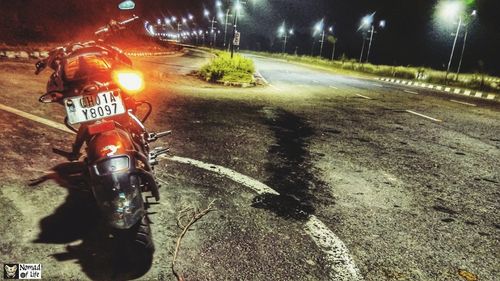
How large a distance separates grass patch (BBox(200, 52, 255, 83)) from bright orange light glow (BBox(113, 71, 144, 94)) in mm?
12770

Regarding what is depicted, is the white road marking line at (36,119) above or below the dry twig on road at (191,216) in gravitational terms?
above

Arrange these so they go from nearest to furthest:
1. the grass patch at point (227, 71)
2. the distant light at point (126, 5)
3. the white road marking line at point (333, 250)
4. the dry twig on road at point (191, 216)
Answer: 1. the white road marking line at point (333, 250)
2. the dry twig on road at point (191, 216)
3. the distant light at point (126, 5)
4. the grass patch at point (227, 71)

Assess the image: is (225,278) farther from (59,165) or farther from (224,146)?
(224,146)

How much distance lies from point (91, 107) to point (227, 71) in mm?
14081

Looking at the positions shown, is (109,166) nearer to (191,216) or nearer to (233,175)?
(191,216)

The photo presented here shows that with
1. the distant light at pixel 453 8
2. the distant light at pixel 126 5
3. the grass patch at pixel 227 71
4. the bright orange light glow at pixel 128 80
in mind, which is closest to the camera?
the bright orange light glow at pixel 128 80

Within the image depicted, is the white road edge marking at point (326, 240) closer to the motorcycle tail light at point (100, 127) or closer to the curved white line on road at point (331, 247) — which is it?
the curved white line on road at point (331, 247)

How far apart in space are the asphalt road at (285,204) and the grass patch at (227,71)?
341 inches

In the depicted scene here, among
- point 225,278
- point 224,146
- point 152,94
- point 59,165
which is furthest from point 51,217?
point 152,94

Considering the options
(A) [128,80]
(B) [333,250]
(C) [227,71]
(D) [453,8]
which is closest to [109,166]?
(A) [128,80]

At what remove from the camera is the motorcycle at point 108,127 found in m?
2.49

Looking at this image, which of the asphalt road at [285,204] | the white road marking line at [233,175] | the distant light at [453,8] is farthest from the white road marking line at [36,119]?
the distant light at [453,8]

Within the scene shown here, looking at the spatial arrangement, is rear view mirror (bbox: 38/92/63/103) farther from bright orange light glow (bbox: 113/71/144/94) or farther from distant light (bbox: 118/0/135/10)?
distant light (bbox: 118/0/135/10)

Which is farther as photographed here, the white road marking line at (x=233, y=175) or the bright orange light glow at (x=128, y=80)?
the white road marking line at (x=233, y=175)
